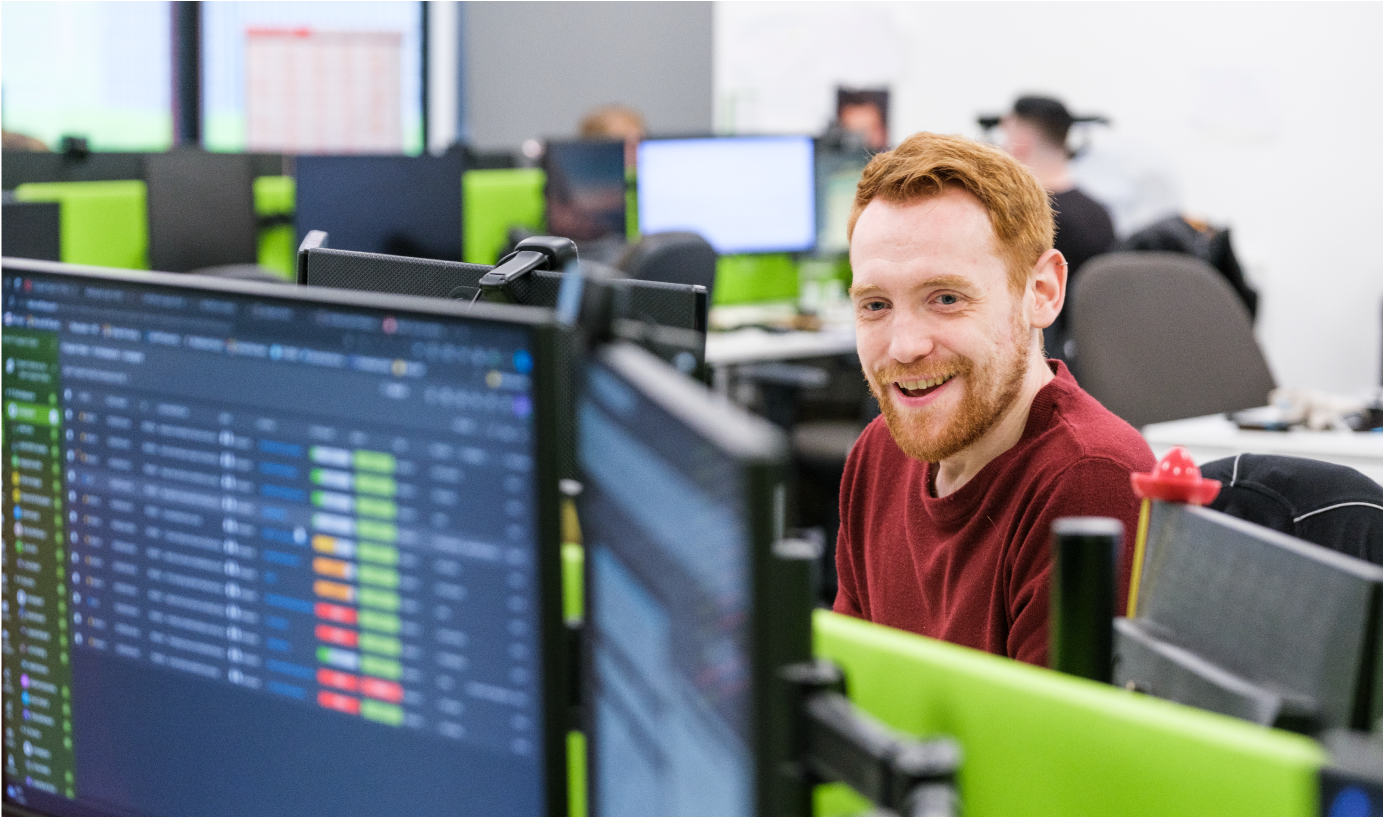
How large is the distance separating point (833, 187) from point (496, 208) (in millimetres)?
1141

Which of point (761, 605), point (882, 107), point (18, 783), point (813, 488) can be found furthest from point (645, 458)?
point (882, 107)

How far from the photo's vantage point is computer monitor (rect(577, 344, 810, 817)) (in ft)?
1.82

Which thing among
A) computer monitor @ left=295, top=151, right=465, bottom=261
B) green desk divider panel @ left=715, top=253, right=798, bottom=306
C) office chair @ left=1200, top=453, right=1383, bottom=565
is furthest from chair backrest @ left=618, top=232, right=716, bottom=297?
office chair @ left=1200, top=453, right=1383, bottom=565

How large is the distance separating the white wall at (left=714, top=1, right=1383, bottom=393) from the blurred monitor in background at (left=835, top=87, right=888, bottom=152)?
0.59 feet

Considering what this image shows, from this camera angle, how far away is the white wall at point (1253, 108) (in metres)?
5.10

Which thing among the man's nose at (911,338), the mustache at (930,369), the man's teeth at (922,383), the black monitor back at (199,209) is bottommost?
the man's teeth at (922,383)

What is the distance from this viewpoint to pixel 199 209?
402cm

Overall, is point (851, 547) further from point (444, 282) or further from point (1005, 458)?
point (444, 282)

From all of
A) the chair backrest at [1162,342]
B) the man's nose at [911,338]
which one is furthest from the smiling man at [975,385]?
the chair backrest at [1162,342]

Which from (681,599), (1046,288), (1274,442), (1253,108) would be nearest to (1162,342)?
(1274,442)

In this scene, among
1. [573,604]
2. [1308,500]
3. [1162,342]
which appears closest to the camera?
[573,604]

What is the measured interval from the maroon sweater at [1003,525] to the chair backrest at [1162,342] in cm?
169

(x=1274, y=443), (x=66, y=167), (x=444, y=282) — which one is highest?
(x=66, y=167)

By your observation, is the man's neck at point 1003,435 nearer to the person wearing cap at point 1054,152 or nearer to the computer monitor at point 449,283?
the computer monitor at point 449,283
